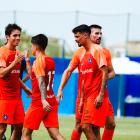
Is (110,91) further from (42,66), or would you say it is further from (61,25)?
(42,66)

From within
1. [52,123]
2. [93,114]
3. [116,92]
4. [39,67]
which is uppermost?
[39,67]

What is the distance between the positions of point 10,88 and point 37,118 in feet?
2.87

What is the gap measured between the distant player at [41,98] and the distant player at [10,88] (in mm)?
520

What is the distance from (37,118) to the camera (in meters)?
4.34

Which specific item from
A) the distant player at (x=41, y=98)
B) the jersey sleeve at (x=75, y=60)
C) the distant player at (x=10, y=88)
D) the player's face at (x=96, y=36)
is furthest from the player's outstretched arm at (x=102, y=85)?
the distant player at (x=10, y=88)

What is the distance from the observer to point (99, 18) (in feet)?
46.8

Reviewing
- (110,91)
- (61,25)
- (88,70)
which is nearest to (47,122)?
(88,70)

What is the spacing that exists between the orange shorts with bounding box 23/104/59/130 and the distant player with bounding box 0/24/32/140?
618 millimetres

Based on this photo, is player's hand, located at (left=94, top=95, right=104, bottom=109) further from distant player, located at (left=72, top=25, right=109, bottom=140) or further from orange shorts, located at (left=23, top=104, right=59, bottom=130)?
orange shorts, located at (left=23, top=104, right=59, bottom=130)

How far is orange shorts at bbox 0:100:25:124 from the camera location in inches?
190

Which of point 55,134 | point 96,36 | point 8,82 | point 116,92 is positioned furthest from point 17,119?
point 116,92

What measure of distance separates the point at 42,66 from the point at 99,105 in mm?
1003

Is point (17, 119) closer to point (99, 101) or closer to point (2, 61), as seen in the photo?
point (2, 61)

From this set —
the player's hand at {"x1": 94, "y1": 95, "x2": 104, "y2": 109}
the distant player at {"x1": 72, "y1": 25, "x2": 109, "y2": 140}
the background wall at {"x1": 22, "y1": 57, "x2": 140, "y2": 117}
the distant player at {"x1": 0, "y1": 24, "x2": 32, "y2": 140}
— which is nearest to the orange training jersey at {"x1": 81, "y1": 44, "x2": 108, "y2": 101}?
the distant player at {"x1": 72, "y1": 25, "x2": 109, "y2": 140}
